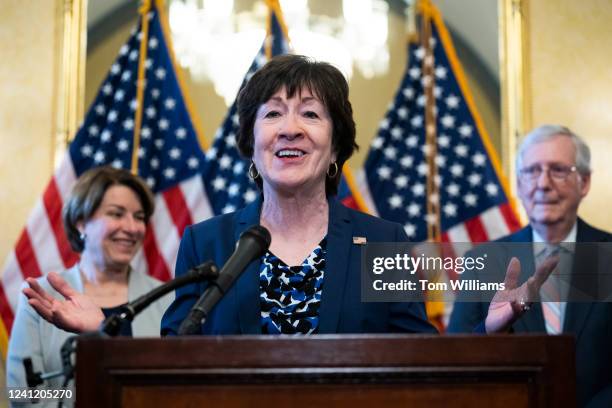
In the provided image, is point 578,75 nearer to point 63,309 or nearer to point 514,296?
point 514,296

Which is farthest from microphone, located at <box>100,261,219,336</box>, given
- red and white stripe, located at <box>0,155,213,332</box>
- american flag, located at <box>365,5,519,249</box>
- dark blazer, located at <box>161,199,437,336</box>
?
american flag, located at <box>365,5,519,249</box>

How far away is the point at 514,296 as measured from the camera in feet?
7.14

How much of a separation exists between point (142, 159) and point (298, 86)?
238cm

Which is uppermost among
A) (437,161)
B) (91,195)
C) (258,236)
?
(437,161)

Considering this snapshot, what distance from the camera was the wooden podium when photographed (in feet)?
5.01

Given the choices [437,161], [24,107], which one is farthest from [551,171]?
[24,107]

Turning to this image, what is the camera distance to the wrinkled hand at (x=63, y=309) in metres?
2.21

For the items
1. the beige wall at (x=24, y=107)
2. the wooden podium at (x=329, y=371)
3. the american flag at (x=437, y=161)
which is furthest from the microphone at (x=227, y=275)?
the beige wall at (x=24, y=107)

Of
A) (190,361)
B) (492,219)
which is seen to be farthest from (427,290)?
(492,219)

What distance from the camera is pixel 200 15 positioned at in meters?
4.90

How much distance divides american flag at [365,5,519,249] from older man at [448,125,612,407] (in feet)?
3.20

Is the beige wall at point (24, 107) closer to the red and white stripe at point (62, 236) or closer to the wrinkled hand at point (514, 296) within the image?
the red and white stripe at point (62, 236)

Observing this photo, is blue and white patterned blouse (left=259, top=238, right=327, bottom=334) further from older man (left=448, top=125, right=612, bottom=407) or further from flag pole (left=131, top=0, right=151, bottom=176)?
flag pole (left=131, top=0, right=151, bottom=176)

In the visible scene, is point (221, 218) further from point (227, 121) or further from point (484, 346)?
point (227, 121)
